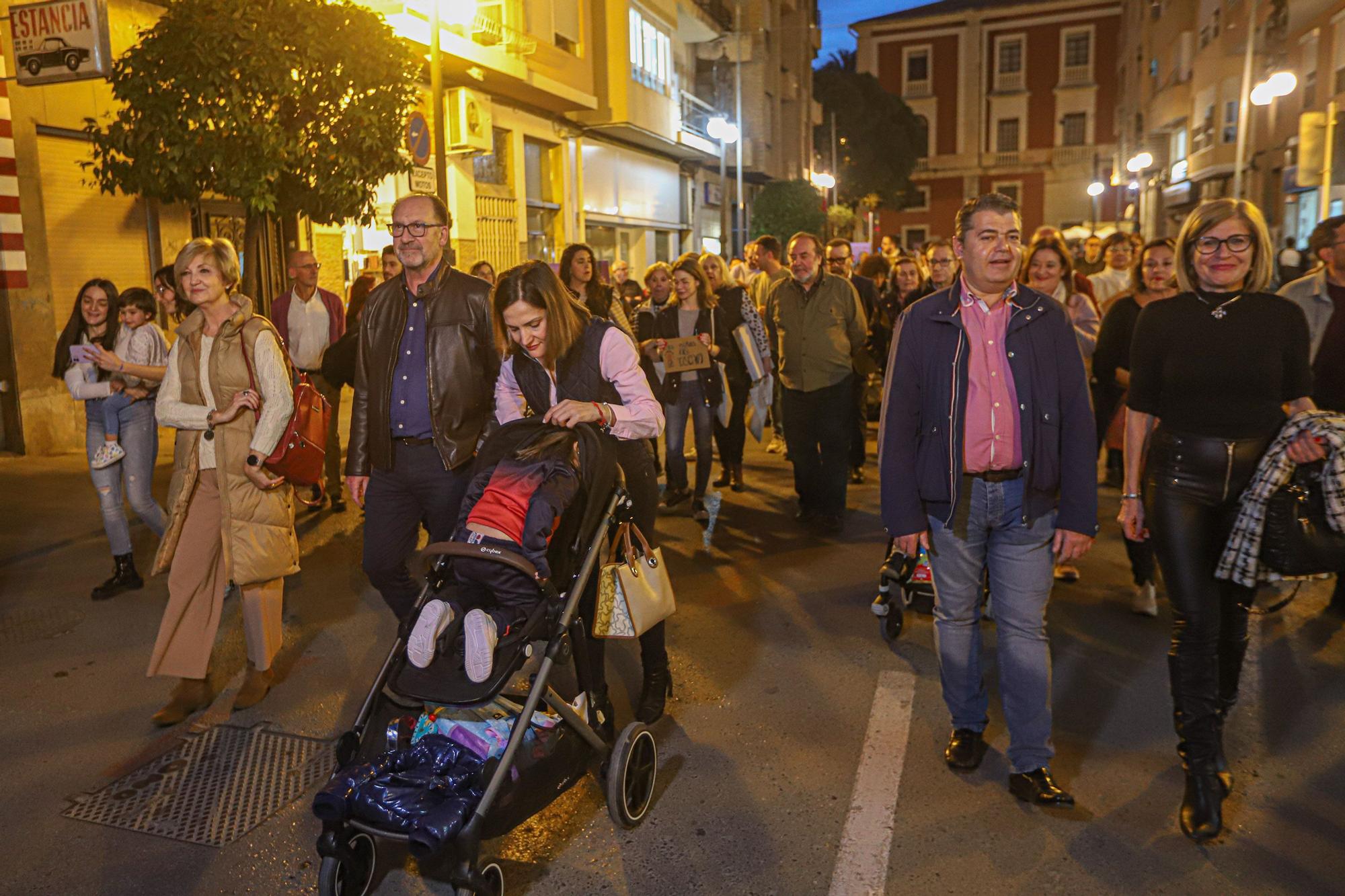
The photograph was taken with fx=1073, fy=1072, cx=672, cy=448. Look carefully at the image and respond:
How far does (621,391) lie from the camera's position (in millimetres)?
4000

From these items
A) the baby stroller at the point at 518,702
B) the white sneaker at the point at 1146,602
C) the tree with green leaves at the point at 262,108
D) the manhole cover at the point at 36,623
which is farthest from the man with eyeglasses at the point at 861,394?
the manhole cover at the point at 36,623

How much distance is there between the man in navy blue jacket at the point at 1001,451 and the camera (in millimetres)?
3701

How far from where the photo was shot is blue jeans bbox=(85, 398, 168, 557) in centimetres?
643

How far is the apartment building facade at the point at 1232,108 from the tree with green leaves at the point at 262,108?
9.68 metres

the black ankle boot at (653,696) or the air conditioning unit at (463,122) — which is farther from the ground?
the air conditioning unit at (463,122)

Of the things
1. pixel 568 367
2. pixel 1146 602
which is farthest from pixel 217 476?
pixel 1146 602

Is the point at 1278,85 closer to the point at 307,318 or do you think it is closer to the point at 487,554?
the point at 307,318

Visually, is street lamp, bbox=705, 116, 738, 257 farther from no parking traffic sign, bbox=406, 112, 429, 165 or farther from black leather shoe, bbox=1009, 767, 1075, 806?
black leather shoe, bbox=1009, 767, 1075, 806

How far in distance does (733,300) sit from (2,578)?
18.2 ft

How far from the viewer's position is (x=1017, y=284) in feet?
12.6

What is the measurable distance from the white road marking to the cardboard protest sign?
3.64 metres

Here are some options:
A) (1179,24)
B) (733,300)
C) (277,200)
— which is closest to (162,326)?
(277,200)

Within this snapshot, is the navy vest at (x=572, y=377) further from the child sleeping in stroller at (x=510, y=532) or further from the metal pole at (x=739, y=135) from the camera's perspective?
the metal pole at (x=739, y=135)

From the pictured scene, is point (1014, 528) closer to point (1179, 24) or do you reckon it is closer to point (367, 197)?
point (367, 197)
